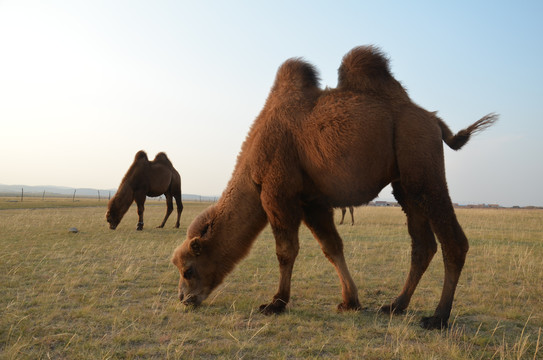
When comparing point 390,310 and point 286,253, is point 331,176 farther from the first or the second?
point 390,310

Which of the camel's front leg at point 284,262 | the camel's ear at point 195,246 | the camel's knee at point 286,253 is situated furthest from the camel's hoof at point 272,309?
the camel's ear at point 195,246

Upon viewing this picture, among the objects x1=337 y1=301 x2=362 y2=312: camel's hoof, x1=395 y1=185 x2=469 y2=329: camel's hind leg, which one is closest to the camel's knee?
x1=337 y1=301 x2=362 y2=312: camel's hoof

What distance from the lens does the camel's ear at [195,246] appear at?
5.20 m

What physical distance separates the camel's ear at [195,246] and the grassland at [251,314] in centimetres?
76

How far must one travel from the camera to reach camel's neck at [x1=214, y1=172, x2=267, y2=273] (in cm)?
527

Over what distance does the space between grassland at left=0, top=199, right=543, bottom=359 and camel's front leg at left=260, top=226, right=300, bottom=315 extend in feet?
0.61

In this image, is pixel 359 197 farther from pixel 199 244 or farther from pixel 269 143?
pixel 199 244

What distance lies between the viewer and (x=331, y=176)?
4.75 meters

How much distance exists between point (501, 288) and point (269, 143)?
4854mm

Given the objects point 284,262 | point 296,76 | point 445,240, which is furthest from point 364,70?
point 284,262

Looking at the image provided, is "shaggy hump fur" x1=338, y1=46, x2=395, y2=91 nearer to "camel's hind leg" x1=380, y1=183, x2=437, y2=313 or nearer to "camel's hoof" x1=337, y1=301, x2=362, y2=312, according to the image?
"camel's hind leg" x1=380, y1=183, x2=437, y2=313

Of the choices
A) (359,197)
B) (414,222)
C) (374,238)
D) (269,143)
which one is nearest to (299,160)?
(269,143)

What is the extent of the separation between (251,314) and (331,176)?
2.05m

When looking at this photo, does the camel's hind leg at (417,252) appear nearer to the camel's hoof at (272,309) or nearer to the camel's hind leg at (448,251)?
the camel's hind leg at (448,251)
